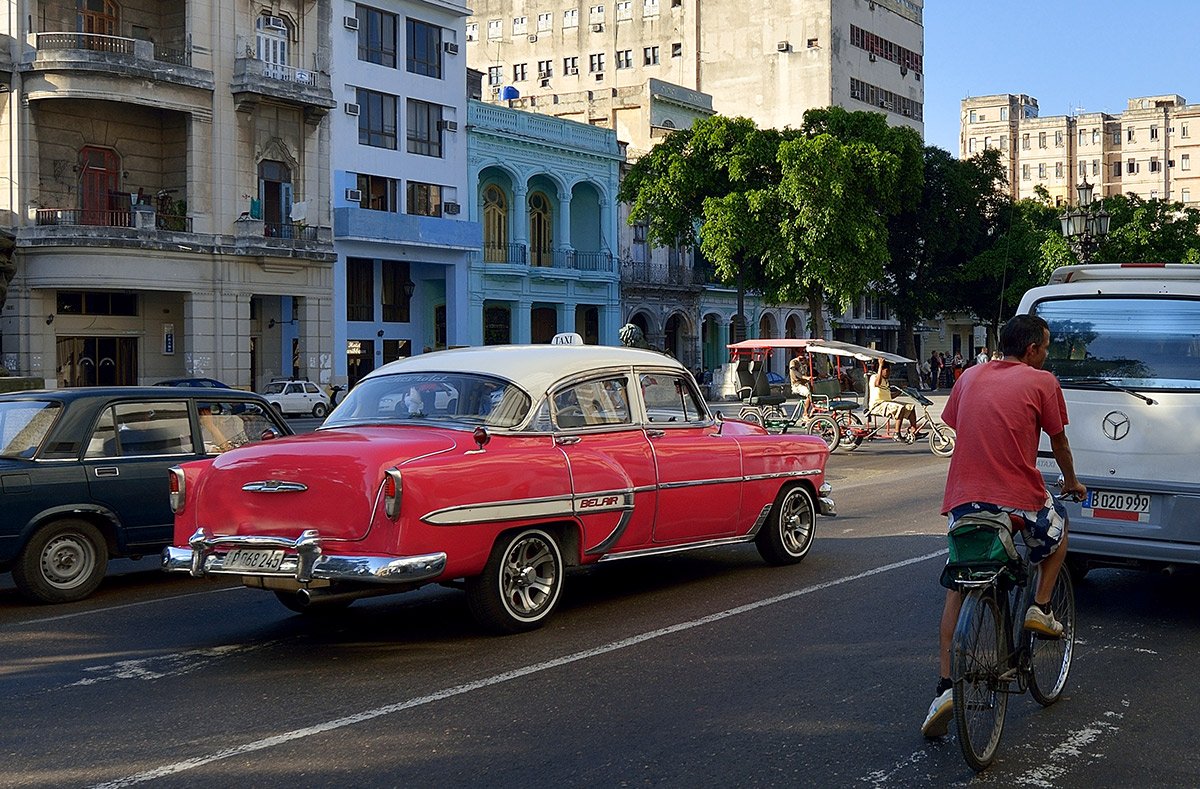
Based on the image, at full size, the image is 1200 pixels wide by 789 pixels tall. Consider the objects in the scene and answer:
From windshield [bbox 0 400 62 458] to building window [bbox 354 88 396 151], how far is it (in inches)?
1362

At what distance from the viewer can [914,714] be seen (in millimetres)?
6094

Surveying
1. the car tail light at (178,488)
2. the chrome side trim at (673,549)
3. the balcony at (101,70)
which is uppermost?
the balcony at (101,70)

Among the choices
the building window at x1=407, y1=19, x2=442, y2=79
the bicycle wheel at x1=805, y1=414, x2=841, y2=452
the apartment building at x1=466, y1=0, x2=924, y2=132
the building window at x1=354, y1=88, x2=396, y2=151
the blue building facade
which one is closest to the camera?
the bicycle wheel at x1=805, y1=414, x2=841, y2=452

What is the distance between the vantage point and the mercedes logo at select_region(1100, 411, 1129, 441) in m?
8.09

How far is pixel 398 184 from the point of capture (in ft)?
146

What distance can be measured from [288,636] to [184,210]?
32.1 m

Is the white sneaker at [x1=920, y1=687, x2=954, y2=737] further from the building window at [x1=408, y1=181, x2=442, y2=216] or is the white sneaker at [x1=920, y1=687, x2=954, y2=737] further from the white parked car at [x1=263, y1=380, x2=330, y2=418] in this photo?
the building window at [x1=408, y1=181, x2=442, y2=216]

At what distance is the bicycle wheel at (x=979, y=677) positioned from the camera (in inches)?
202

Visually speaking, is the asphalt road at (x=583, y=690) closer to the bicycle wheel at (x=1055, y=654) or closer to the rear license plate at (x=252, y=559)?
the bicycle wheel at (x=1055, y=654)

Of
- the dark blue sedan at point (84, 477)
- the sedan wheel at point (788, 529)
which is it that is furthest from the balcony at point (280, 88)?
the sedan wheel at point (788, 529)

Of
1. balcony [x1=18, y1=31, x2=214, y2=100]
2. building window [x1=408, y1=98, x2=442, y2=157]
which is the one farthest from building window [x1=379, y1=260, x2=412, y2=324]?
balcony [x1=18, y1=31, x2=214, y2=100]

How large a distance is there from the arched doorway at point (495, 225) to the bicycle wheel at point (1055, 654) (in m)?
43.2

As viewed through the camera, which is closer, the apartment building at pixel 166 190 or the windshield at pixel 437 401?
the windshield at pixel 437 401

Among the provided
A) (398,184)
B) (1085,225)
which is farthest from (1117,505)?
(398,184)
